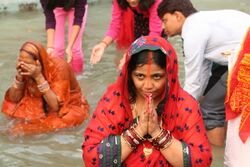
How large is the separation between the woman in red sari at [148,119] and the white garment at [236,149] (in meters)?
0.33

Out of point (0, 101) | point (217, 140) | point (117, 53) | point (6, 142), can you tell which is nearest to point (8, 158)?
point (6, 142)

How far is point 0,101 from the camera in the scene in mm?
5379

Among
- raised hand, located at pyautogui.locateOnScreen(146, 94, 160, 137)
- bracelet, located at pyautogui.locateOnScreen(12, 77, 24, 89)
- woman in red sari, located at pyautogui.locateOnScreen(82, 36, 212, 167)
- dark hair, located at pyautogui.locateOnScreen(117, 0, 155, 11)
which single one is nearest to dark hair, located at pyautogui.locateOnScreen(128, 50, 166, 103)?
woman in red sari, located at pyautogui.locateOnScreen(82, 36, 212, 167)

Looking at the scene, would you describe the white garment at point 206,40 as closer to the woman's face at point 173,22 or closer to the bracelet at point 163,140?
the woman's face at point 173,22

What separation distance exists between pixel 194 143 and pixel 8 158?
6.20 feet

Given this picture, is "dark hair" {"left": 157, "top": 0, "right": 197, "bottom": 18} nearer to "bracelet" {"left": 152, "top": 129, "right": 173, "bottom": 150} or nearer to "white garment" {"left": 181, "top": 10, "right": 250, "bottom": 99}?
"white garment" {"left": 181, "top": 10, "right": 250, "bottom": 99}

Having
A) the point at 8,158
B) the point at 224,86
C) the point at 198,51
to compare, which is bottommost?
the point at 8,158

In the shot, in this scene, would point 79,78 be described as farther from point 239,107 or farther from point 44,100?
point 239,107

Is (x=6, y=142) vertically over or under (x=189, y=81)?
under


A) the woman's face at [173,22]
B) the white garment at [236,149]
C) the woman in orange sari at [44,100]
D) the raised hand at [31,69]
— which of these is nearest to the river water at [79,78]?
the woman in orange sari at [44,100]

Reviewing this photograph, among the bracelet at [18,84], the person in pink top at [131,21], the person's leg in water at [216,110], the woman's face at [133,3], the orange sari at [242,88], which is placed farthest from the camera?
the person in pink top at [131,21]

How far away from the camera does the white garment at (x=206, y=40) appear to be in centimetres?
387

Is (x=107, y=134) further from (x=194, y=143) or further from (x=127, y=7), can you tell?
(x=127, y=7)

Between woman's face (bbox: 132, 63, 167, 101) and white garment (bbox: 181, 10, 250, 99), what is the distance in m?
1.03
